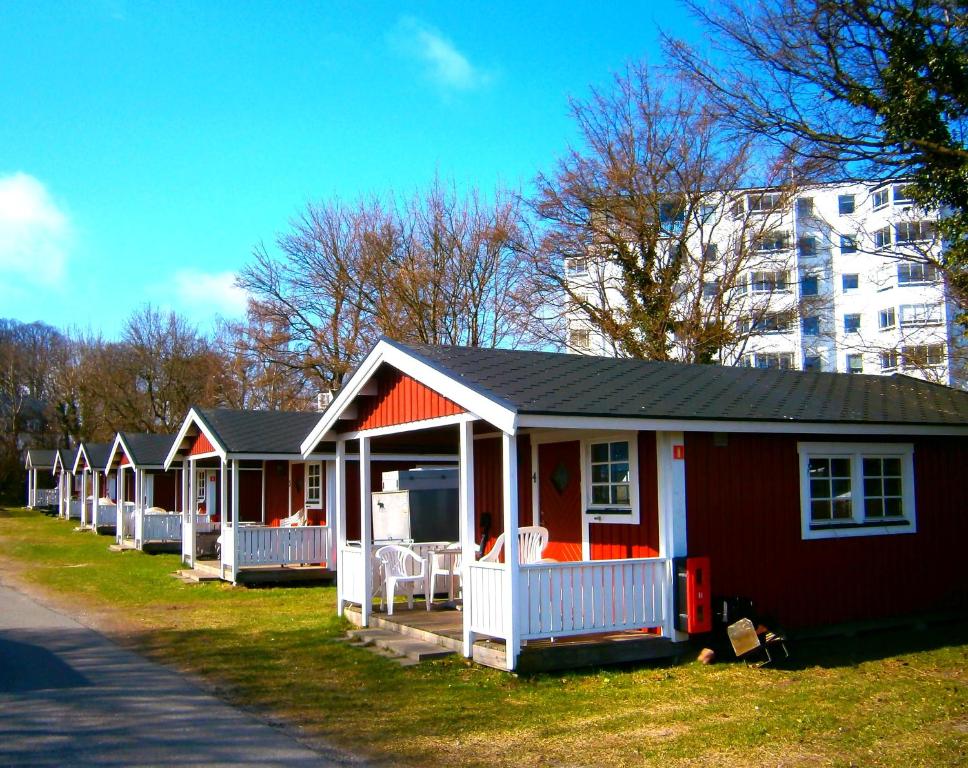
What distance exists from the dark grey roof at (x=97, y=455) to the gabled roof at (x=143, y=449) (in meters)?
3.94

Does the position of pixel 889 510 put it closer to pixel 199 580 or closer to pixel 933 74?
pixel 933 74

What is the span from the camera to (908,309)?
4784 cm

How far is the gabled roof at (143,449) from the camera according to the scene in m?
29.0

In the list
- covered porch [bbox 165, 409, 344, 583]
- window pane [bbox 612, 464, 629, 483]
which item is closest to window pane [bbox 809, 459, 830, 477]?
window pane [bbox 612, 464, 629, 483]

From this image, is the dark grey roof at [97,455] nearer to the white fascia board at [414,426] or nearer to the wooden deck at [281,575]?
the wooden deck at [281,575]

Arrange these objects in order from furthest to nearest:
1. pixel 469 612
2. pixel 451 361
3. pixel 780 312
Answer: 1. pixel 780 312
2. pixel 451 361
3. pixel 469 612

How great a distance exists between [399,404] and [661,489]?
333cm

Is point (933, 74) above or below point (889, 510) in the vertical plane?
above

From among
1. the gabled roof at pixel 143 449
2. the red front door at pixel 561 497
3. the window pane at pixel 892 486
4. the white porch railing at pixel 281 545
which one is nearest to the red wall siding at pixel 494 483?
the red front door at pixel 561 497

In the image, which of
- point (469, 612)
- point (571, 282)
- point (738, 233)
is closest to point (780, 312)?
point (738, 233)

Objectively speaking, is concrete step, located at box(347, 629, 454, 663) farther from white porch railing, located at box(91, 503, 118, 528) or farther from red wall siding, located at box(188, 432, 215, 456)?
white porch railing, located at box(91, 503, 118, 528)

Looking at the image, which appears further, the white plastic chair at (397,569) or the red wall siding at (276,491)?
the red wall siding at (276,491)

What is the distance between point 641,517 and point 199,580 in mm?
11670

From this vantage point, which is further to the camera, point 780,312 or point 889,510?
point 780,312
